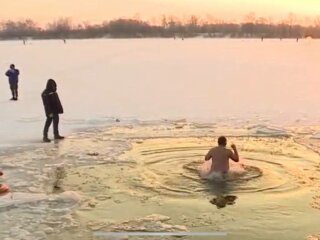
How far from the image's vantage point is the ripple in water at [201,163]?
10219mm

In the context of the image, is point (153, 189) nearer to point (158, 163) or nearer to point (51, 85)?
point (158, 163)

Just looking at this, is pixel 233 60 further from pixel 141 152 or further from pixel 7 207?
pixel 7 207

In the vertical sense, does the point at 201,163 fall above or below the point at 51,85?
below

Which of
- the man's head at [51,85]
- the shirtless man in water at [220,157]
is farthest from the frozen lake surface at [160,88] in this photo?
the shirtless man in water at [220,157]

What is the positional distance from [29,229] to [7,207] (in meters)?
1.11

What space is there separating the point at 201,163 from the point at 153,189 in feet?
7.34

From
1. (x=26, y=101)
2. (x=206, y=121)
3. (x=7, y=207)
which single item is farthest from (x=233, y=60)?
(x=7, y=207)

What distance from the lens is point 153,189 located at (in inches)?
396

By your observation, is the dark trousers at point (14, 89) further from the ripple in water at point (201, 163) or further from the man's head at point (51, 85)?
the ripple in water at point (201, 163)

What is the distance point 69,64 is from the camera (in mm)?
47125

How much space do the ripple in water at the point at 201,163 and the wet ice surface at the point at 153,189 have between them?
18 millimetres

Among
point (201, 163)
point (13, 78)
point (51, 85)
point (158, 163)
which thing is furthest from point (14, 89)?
point (201, 163)

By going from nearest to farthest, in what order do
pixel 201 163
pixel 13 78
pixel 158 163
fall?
pixel 201 163, pixel 158 163, pixel 13 78

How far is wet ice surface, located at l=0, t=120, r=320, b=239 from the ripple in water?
18 millimetres
